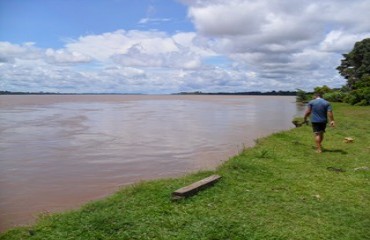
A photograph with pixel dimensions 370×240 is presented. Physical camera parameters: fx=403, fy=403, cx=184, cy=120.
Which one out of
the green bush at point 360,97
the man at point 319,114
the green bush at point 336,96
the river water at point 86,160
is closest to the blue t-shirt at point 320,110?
the man at point 319,114

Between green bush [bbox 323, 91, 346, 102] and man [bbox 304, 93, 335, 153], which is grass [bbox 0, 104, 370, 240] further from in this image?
green bush [bbox 323, 91, 346, 102]

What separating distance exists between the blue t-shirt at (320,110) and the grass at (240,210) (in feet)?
7.86

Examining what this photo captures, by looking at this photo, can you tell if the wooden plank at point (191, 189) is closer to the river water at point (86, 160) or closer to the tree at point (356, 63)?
the river water at point (86, 160)

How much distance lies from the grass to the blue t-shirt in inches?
94.3

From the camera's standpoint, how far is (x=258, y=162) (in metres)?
10.9

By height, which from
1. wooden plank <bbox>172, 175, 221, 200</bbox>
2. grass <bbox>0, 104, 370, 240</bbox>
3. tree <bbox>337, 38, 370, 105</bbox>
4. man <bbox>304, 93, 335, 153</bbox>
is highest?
tree <bbox>337, 38, 370, 105</bbox>

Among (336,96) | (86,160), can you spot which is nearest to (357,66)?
(336,96)

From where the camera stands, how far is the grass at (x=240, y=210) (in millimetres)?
6004

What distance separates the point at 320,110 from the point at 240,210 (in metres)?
6.91

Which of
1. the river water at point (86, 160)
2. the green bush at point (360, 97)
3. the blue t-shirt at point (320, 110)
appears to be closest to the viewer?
the river water at point (86, 160)

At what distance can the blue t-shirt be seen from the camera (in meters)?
12.7

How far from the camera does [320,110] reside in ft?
41.8

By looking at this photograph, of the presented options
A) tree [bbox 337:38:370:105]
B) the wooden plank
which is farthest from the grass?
tree [bbox 337:38:370:105]

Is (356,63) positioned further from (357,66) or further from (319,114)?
(319,114)
